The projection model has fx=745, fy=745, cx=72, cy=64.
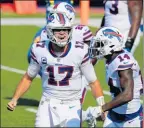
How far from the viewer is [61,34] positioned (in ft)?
26.3

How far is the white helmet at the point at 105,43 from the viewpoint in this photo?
8.05m

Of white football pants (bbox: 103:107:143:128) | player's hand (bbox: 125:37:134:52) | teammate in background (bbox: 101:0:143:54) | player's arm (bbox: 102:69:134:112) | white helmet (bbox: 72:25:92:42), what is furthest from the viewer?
teammate in background (bbox: 101:0:143:54)

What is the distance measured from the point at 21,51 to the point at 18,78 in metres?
3.30

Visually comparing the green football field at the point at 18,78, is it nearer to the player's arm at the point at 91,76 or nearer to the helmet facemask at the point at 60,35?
the player's arm at the point at 91,76

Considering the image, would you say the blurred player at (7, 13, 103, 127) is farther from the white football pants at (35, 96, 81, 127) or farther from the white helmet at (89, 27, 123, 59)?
the white helmet at (89, 27, 123, 59)

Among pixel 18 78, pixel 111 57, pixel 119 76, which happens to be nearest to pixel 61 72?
pixel 111 57

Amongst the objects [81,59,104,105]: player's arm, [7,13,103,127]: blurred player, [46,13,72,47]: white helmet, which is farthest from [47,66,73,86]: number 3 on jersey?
[46,13,72,47]: white helmet

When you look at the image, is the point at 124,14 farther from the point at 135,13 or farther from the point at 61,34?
the point at 61,34

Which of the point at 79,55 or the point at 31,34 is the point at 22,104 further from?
the point at 31,34

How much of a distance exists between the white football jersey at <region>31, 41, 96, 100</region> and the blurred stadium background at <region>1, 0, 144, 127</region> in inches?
98.9

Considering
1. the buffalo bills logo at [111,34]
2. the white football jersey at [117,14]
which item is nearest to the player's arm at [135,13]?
the white football jersey at [117,14]

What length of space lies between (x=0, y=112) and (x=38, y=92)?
1.56 meters

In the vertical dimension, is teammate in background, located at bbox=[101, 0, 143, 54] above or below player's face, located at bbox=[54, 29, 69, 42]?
below

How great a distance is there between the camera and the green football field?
36.7ft
